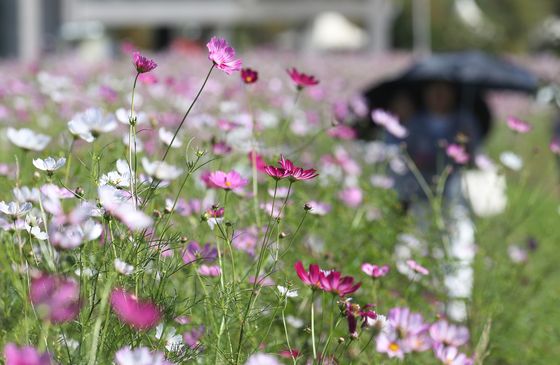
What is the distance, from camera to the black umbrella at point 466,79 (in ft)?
14.2

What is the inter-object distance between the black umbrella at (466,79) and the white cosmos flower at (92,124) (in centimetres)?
285

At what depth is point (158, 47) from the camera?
30938 mm

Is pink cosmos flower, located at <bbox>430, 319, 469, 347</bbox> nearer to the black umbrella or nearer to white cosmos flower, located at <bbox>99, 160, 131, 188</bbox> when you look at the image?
white cosmos flower, located at <bbox>99, 160, 131, 188</bbox>

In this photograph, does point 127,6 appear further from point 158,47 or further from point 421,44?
point 421,44

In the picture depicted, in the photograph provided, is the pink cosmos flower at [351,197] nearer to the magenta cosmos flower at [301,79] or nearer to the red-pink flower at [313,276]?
the magenta cosmos flower at [301,79]

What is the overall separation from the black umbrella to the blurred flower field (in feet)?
1.19

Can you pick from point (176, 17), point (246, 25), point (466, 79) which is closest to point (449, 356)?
point (466, 79)

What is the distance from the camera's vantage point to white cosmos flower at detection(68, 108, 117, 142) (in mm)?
1782

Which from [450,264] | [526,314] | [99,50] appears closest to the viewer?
[450,264]

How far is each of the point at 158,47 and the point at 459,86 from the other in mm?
27161

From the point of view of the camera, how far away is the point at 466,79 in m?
4.30

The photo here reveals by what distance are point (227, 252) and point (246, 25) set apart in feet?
93.0

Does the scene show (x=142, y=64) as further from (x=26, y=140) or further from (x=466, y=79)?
(x=466, y=79)

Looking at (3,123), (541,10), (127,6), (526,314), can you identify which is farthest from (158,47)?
(526,314)
